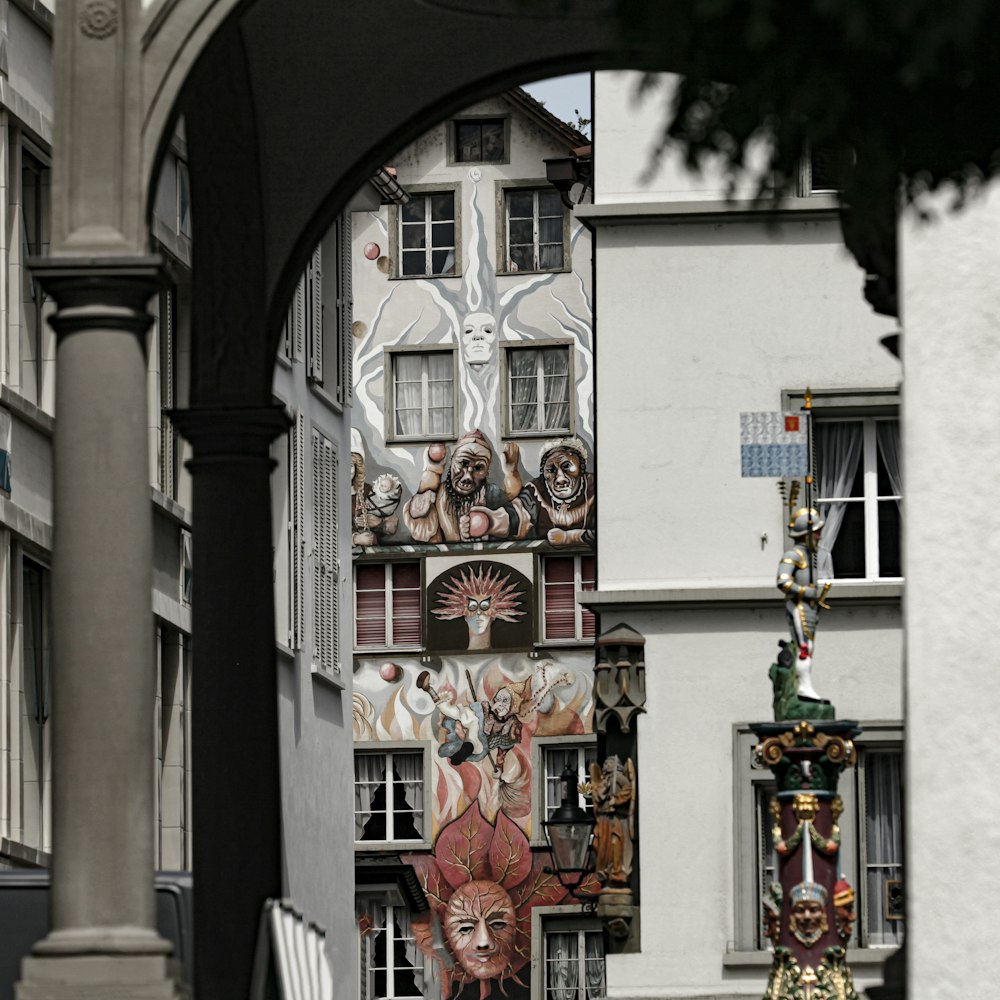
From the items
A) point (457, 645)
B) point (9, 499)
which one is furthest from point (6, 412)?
point (457, 645)

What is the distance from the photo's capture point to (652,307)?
99.6 ft

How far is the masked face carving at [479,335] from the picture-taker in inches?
2320

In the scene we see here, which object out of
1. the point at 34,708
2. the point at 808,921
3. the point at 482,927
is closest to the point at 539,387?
the point at 482,927

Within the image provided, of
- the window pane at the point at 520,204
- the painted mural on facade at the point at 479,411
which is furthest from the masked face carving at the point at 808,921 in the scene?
the window pane at the point at 520,204

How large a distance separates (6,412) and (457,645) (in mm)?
32320

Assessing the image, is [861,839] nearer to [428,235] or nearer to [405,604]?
[405,604]

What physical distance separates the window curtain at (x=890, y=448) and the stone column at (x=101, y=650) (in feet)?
56.9

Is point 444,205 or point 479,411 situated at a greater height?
point 444,205

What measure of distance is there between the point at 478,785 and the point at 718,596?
1109 inches

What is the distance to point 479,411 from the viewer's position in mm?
59281

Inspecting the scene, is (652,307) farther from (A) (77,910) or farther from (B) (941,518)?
(A) (77,910)

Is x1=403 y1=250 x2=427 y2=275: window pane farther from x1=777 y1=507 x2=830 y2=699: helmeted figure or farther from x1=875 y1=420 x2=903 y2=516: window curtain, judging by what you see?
x1=777 y1=507 x2=830 y2=699: helmeted figure

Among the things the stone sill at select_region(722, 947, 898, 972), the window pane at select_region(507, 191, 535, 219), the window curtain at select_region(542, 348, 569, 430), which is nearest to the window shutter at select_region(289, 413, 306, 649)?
the stone sill at select_region(722, 947, 898, 972)

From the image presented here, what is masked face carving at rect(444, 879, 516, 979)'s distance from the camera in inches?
2234
